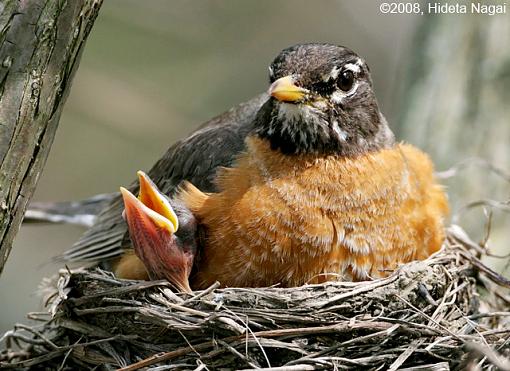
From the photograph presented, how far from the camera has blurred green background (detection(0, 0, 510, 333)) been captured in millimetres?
8094

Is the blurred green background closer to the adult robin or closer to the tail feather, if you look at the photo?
the tail feather

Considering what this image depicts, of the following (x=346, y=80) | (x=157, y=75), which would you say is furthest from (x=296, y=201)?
(x=157, y=75)

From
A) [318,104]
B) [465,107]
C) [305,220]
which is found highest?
[318,104]

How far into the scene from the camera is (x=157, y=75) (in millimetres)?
8641

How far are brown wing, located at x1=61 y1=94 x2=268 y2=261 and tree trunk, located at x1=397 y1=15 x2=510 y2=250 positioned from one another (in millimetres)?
1315

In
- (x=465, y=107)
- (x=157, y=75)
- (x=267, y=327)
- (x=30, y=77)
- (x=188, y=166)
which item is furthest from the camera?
(x=157, y=75)

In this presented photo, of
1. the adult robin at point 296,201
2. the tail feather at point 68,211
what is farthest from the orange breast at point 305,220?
the tail feather at point 68,211

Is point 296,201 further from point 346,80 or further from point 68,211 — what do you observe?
point 68,211

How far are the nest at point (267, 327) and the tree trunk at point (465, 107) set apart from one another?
4.45ft

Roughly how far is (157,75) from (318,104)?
14.2 feet

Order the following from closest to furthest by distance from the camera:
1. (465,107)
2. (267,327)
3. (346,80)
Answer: (267,327) < (346,80) < (465,107)

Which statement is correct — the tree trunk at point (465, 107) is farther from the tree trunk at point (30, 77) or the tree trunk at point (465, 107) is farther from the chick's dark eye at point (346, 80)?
the tree trunk at point (30, 77)

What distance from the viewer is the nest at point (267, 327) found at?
4051 millimetres

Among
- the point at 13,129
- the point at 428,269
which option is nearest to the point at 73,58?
the point at 13,129
